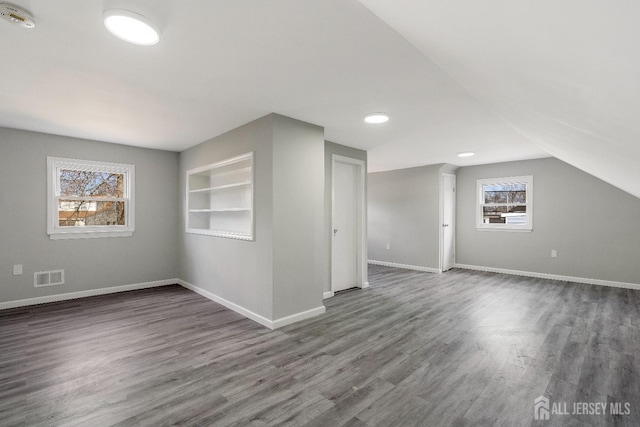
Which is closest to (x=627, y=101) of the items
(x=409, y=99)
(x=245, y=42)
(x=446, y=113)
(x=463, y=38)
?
(x=463, y=38)

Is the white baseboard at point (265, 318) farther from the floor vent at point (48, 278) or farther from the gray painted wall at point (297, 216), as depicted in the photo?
the floor vent at point (48, 278)

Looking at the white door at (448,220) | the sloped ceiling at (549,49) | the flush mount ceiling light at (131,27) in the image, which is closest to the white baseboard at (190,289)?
the flush mount ceiling light at (131,27)

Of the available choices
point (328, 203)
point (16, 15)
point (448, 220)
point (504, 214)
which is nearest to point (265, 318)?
point (328, 203)

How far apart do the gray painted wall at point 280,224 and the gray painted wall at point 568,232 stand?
452 centimetres

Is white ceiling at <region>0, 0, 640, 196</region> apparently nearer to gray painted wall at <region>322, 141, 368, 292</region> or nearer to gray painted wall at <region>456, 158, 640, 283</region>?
gray painted wall at <region>322, 141, 368, 292</region>

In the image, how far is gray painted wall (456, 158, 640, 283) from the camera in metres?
4.98

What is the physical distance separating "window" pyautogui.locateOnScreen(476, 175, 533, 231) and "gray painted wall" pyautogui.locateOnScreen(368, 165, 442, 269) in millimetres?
1101

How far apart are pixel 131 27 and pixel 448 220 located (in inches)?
253

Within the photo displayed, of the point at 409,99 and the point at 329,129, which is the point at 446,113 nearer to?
the point at 409,99

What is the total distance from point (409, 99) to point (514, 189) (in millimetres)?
4664

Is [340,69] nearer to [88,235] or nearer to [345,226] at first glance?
[345,226]

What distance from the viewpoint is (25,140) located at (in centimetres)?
407

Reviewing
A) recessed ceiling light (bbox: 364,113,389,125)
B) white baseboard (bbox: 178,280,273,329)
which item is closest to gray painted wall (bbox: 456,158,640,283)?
recessed ceiling light (bbox: 364,113,389,125)

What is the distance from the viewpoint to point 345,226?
4855 millimetres
